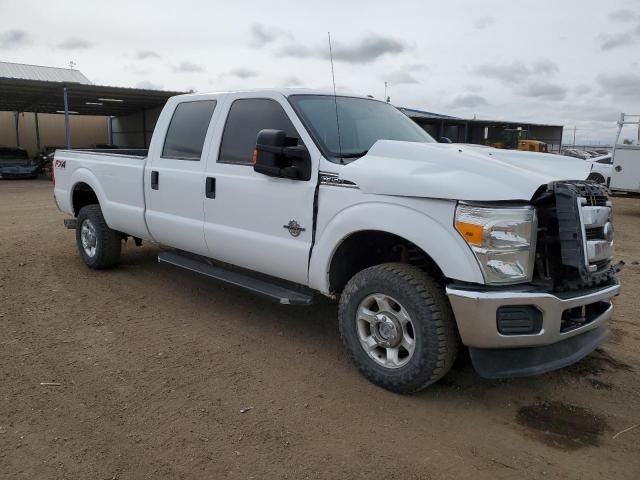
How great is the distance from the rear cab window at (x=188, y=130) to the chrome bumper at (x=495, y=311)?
2846 mm

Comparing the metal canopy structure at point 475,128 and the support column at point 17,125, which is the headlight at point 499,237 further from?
the support column at point 17,125

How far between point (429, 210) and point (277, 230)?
1350 mm

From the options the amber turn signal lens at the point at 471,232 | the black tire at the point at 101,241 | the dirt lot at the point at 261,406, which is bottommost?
the dirt lot at the point at 261,406

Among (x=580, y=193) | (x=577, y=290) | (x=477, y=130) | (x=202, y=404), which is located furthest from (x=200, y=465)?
(x=477, y=130)

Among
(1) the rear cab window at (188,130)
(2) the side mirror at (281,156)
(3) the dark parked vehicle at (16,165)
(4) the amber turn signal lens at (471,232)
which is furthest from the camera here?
(3) the dark parked vehicle at (16,165)

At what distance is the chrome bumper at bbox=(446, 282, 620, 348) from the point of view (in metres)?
3.07

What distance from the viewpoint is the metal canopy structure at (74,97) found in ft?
74.8

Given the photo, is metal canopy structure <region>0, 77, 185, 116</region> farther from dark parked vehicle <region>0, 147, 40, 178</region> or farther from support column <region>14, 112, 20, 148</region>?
dark parked vehicle <region>0, 147, 40, 178</region>

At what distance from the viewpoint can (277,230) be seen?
4.20 m

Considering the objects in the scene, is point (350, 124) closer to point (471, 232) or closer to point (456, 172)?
point (456, 172)

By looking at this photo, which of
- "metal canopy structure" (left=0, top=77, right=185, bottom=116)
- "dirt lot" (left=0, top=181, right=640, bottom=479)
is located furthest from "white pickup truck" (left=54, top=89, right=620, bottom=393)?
"metal canopy structure" (left=0, top=77, right=185, bottom=116)

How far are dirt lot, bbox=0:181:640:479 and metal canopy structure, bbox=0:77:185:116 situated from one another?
20.3 meters

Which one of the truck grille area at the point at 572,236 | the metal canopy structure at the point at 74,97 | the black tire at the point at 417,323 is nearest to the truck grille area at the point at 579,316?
the truck grille area at the point at 572,236

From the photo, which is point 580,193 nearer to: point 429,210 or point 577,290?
point 577,290
